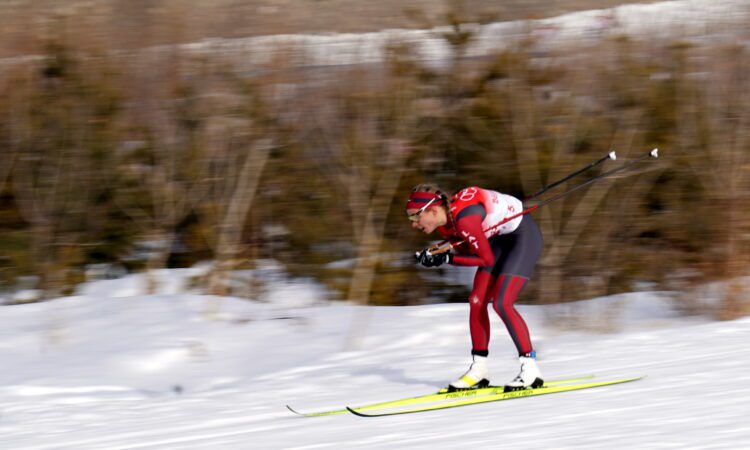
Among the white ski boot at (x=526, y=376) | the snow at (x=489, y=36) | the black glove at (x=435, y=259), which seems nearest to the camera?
the black glove at (x=435, y=259)

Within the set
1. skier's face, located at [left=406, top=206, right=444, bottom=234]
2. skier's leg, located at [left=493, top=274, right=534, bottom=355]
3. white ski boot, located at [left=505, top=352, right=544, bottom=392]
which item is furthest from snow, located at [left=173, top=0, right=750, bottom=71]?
white ski boot, located at [left=505, top=352, right=544, bottom=392]

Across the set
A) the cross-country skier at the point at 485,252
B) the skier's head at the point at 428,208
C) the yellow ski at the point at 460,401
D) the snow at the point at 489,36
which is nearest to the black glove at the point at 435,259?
the cross-country skier at the point at 485,252

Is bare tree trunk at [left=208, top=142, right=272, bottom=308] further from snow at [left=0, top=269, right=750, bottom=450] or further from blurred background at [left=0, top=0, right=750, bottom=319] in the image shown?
snow at [left=0, top=269, right=750, bottom=450]

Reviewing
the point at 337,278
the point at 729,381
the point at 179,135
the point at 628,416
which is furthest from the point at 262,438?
the point at 179,135

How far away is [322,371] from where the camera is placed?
306 inches

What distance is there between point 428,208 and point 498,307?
26.6 inches

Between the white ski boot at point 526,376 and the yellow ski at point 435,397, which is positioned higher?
the white ski boot at point 526,376

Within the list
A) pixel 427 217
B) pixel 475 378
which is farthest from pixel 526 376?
pixel 427 217

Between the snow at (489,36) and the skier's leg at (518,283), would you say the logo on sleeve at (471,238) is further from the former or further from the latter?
the snow at (489,36)

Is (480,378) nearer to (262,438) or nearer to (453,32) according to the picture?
(262,438)

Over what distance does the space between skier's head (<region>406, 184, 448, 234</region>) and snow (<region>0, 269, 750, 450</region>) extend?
1053 millimetres

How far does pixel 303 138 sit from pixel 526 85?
2.02 m

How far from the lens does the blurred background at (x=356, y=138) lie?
29.4 feet

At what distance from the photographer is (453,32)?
9.27 metres
